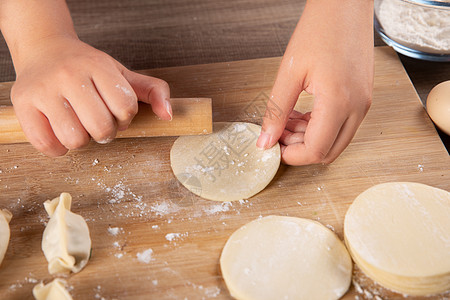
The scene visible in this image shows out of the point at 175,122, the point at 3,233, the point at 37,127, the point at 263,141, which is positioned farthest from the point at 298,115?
the point at 3,233

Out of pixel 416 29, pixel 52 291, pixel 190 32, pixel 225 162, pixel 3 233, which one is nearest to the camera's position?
pixel 52 291

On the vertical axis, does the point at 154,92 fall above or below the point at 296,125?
above

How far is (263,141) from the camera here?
127 cm

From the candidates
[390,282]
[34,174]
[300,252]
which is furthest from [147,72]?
[390,282]

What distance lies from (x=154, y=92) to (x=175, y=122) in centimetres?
13

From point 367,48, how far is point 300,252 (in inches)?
25.0

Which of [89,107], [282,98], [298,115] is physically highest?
[89,107]

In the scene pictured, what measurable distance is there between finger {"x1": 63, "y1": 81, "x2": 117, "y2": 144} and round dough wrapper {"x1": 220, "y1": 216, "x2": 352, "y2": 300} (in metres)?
0.47

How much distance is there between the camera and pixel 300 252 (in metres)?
1.06

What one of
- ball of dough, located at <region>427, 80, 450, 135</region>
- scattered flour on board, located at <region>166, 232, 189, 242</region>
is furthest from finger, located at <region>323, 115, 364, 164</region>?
scattered flour on board, located at <region>166, 232, 189, 242</region>

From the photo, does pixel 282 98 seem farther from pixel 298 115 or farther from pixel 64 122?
pixel 64 122

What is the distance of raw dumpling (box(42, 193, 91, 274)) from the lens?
1045 mm

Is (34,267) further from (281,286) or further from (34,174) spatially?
(281,286)

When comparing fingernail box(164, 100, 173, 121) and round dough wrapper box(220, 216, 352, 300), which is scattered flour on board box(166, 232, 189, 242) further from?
fingernail box(164, 100, 173, 121)
